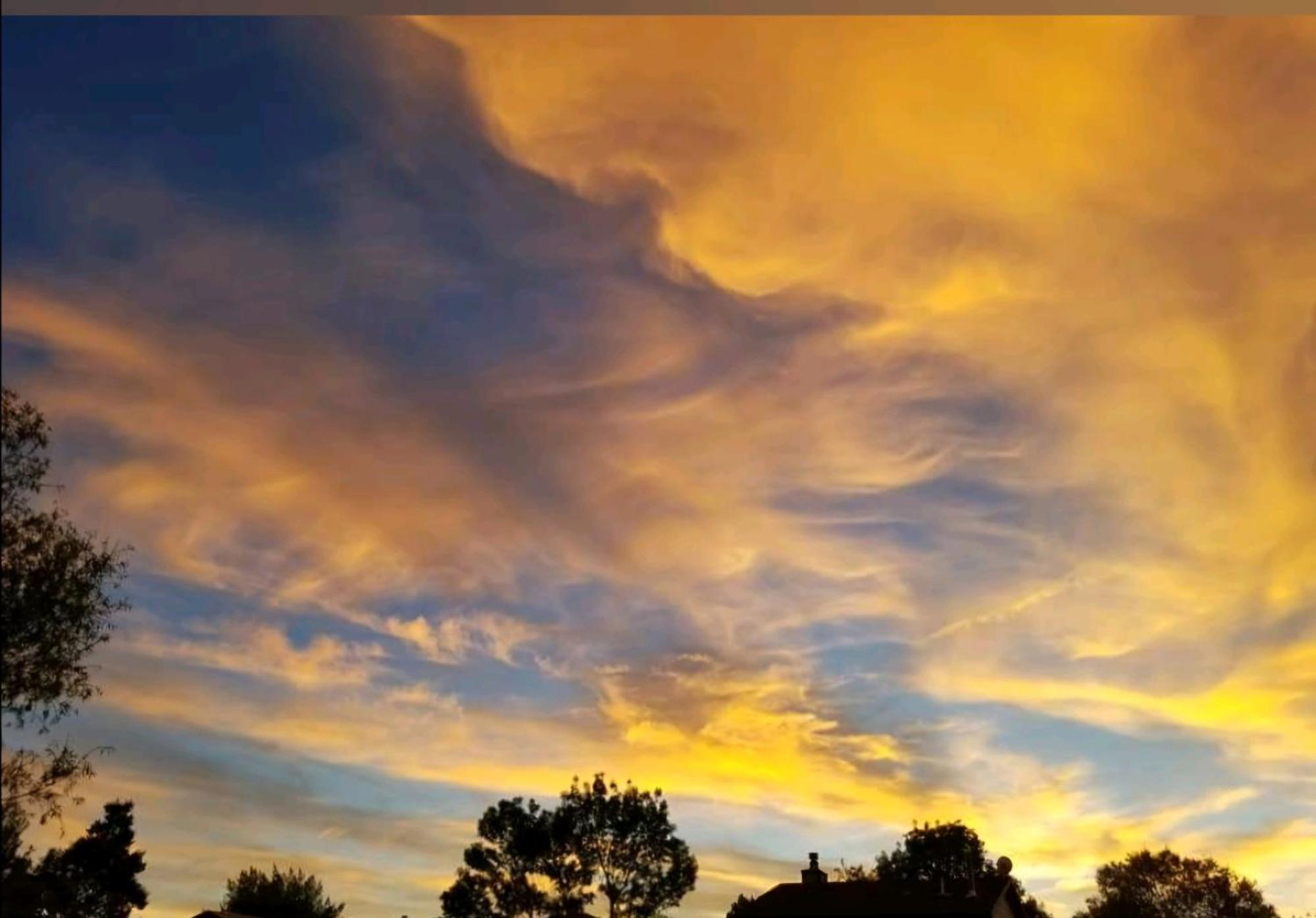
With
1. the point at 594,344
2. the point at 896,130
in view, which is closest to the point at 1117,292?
the point at 896,130

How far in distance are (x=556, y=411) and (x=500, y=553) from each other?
20.0ft

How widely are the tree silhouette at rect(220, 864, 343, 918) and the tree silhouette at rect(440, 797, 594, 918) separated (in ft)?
64.9

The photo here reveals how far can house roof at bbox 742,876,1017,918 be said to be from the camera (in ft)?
128

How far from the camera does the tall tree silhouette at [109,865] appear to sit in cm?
5894

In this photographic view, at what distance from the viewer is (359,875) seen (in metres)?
38.6

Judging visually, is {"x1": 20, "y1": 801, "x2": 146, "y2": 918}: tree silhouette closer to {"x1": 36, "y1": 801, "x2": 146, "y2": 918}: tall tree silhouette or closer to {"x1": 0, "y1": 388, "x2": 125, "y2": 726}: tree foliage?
{"x1": 36, "y1": 801, "x2": 146, "y2": 918}: tall tree silhouette

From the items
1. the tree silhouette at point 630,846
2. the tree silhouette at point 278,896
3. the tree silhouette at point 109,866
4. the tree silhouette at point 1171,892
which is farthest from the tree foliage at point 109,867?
the tree silhouette at point 1171,892

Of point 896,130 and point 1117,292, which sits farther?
point 1117,292

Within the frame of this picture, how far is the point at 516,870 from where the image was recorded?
55.7 meters

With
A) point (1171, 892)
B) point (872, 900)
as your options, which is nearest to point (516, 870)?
point (872, 900)

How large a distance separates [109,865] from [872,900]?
4263 centimetres

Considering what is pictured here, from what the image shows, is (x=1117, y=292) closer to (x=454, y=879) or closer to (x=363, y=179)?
(x=363, y=179)

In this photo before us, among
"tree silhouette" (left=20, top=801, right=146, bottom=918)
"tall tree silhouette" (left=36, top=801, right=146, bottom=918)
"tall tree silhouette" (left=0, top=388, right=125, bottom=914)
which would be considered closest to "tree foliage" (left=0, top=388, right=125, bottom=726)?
"tall tree silhouette" (left=0, top=388, right=125, bottom=914)

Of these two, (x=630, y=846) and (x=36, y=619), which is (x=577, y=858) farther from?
(x=36, y=619)
